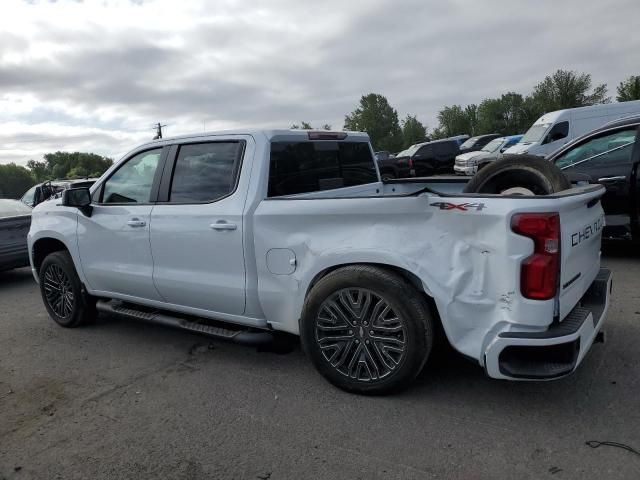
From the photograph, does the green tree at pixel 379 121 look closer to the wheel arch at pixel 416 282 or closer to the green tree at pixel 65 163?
the green tree at pixel 65 163

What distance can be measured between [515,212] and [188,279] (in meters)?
2.46

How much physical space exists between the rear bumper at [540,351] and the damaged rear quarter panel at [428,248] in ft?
0.27

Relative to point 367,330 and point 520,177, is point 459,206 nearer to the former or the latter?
point 367,330

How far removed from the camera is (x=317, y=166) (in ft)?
13.8

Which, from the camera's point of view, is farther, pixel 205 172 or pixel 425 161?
pixel 425 161

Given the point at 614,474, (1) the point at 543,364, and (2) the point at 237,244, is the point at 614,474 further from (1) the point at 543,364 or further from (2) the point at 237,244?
(2) the point at 237,244

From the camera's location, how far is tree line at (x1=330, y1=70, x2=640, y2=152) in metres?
53.8

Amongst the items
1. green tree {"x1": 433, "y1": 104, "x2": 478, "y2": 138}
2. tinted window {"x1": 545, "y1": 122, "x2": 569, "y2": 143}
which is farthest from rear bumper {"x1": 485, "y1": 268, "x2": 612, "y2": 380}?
green tree {"x1": 433, "y1": 104, "x2": 478, "y2": 138}

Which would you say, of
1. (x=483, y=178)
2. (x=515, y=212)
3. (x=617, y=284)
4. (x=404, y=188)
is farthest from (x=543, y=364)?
(x=617, y=284)

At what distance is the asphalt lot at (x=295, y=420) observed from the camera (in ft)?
8.61

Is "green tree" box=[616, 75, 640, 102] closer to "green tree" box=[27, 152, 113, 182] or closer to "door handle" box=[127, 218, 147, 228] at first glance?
"door handle" box=[127, 218, 147, 228]

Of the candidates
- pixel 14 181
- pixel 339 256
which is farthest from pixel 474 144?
pixel 14 181

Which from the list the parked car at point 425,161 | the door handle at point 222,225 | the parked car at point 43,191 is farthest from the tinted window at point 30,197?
the door handle at point 222,225

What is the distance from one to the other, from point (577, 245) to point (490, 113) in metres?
81.4
